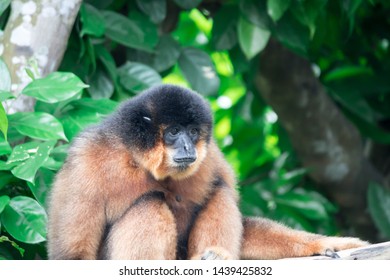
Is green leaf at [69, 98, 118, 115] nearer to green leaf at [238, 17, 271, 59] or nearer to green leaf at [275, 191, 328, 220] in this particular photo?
green leaf at [238, 17, 271, 59]

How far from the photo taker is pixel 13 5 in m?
7.53

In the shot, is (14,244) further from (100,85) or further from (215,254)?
(100,85)

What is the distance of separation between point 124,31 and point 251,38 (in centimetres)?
138

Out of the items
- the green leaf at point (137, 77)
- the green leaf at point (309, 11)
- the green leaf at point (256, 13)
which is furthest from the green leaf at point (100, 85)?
the green leaf at point (309, 11)

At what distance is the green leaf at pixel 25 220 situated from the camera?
20.6 feet

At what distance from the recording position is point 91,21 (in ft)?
26.3

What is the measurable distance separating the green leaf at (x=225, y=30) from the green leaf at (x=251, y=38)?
57cm

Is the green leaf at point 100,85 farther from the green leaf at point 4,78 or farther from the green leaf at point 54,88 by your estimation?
the green leaf at point 4,78

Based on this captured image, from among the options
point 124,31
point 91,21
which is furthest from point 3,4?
point 124,31

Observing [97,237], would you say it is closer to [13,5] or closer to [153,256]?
[153,256]

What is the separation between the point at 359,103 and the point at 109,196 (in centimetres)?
541

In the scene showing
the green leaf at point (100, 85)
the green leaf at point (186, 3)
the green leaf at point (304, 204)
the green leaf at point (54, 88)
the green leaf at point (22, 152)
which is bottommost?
the green leaf at point (304, 204)

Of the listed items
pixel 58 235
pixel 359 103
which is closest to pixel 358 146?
pixel 359 103
